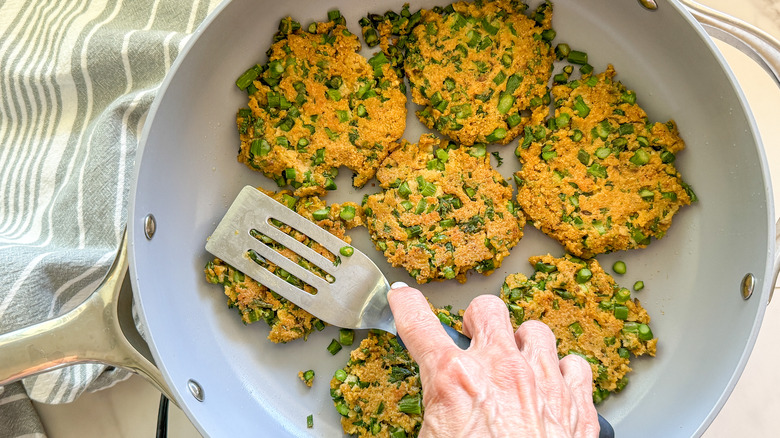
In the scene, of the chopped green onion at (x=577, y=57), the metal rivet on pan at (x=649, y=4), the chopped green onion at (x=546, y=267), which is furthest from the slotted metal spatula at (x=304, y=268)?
the metal rivet on pan at (x=649, y=4)

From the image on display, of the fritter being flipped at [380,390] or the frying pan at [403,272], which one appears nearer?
the frying pan at [403,272]

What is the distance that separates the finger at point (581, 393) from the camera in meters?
1.01

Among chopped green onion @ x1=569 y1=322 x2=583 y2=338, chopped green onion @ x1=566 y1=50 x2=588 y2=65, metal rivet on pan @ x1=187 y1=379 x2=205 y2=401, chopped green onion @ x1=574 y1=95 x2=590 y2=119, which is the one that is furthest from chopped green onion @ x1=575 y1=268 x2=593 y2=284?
metal rivet on pan @ x1=187 y1=379 x2=205 y2=401

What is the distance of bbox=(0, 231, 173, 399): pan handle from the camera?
106 cm

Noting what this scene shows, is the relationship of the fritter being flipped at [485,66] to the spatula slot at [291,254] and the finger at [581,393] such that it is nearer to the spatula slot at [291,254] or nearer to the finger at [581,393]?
the spatula slot at [291,254]

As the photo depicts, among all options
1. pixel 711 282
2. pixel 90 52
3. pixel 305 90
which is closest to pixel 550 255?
pixel 711 282

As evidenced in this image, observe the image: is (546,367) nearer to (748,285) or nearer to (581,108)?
(748,285)

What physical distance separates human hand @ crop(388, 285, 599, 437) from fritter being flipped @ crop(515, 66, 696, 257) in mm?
325

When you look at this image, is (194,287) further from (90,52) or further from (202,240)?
(90,52)

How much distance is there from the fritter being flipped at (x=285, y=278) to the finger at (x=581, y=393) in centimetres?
56

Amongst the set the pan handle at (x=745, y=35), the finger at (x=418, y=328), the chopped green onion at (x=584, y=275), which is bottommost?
the finger at (x=418, y=328)

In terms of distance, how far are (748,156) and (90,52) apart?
4.99ft

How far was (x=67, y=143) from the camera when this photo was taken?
144 cm

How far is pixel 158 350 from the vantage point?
3.80 feet
